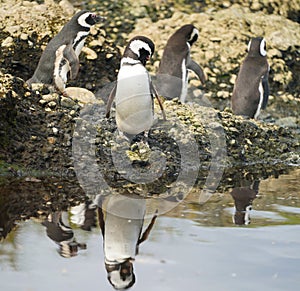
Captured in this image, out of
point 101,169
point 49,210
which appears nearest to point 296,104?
point 101,169

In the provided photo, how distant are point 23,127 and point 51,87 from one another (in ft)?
4.21

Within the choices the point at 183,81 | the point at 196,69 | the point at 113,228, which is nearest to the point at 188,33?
the point at 196,69

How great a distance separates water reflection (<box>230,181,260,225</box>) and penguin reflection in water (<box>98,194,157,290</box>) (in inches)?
25.8

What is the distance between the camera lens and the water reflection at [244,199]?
591 cm

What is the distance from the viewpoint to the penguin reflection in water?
14.8ft

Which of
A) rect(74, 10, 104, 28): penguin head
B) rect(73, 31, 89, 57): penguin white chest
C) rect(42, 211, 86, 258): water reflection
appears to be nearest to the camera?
rect(42, 211, 86, 258): water reflection

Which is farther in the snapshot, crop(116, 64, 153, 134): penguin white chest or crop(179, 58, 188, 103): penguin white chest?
crop(179, 58, 188, 103): penguin white chest

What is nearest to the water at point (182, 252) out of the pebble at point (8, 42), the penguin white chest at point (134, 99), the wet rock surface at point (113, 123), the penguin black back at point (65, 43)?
the wet rock surface at point (113, 123)

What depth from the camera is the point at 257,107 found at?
10.2 m

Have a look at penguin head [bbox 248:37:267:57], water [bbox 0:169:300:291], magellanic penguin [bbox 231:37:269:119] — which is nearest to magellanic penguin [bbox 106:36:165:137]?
water [bbox 0:169:300:291]

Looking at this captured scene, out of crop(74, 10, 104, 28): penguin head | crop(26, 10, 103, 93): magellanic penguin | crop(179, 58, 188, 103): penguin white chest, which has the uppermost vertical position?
crop(74, 10, 104, 28): penguin head

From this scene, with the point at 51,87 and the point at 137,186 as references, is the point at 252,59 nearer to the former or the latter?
the point at 51,87

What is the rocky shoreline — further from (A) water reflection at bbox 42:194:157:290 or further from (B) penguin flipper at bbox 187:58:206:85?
(A) water reflection at bbox 42:194:157:290

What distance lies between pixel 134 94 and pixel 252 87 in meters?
2.93
